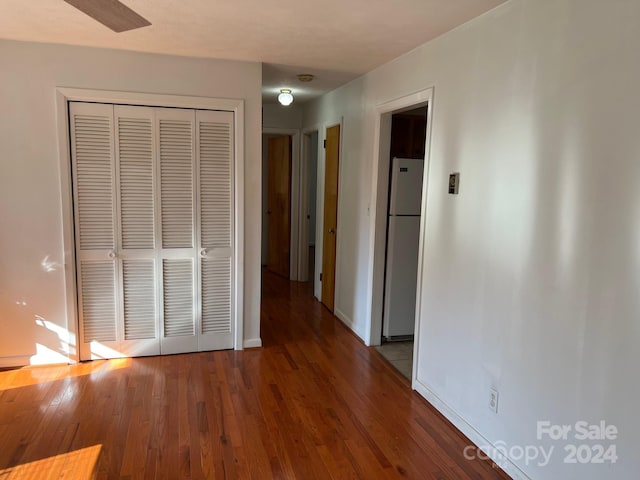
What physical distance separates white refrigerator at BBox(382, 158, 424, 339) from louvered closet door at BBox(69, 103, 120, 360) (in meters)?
2.27

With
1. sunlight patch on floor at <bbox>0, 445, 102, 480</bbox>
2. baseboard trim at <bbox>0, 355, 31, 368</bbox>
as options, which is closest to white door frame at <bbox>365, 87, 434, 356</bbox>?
sunlight patch on floor at <bbox>0, 445, 102, 480</bbox>

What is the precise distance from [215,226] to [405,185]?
1663 mm

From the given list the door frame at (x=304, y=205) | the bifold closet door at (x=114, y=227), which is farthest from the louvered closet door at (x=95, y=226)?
the door frame at (x=304, y=205)

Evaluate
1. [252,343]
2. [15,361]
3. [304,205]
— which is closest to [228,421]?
[252,343]

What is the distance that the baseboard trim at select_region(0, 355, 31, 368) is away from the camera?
3283 mm

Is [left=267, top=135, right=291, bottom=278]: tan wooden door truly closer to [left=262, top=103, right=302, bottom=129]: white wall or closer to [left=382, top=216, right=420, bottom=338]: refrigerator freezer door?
[left=262, top=103, right=302, bottom=129]: white wall

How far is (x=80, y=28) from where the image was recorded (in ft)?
9.04

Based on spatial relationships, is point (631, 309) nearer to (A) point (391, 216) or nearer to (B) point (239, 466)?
(B) point (239, 466)

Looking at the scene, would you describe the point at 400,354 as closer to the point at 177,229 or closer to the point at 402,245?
the point at 402,245

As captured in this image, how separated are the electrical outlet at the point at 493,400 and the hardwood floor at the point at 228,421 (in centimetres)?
29

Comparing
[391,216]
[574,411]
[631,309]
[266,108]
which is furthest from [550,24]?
[266,108]

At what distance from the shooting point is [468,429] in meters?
2.54

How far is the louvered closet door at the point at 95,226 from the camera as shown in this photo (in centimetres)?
326

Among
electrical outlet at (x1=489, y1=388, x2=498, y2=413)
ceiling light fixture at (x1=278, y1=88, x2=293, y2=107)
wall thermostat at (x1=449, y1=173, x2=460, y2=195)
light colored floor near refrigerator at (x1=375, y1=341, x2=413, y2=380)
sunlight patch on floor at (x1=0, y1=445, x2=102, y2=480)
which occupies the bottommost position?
sunlight patch on floor at (x1=0, y1=445, x2=102, y2=480)
